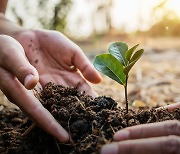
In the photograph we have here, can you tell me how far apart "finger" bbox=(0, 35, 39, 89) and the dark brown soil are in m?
0.15

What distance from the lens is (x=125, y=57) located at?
1.32 meters

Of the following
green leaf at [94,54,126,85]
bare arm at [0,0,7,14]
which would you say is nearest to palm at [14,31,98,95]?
bare arm at [0,0,7,14]

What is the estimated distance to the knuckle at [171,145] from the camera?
3.12 feet

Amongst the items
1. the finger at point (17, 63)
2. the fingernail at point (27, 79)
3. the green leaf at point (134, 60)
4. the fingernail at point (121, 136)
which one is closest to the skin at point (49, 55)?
the finger at point (17, 63)

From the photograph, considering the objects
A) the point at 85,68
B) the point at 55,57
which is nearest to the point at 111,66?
the point at 85,68

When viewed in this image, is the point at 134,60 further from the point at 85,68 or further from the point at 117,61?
the point at 85,68

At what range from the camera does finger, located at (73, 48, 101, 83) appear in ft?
5.80

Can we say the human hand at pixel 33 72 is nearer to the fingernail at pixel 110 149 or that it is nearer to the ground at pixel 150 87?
the fingernail at pixel 110 149

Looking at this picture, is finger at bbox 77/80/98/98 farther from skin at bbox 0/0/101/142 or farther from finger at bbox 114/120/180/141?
finger at bbox 114/120/180/141

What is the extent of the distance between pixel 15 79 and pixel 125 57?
48cm

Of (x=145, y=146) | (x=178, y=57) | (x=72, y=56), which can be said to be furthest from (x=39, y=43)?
(x=178, y=57)

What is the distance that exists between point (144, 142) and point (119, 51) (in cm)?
50

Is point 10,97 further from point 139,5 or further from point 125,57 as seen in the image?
point 139,5

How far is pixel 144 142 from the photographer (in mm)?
955
